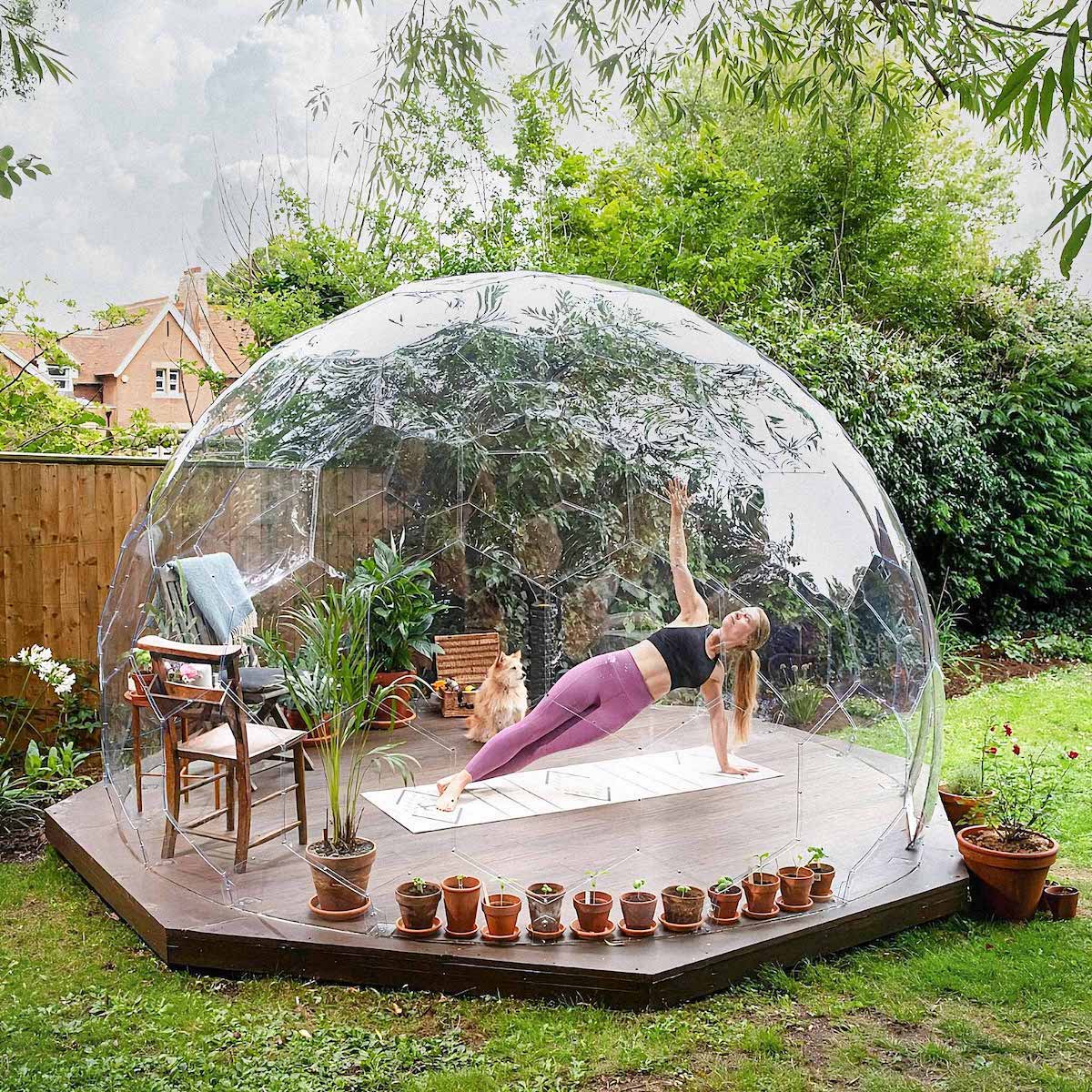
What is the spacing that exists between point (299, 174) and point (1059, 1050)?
39.1 ft

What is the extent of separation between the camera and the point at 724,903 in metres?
3.43

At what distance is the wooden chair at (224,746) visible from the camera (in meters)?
3.58

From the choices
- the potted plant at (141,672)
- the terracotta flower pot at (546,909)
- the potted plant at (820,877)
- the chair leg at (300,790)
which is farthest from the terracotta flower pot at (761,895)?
the potted plant at (141,672)

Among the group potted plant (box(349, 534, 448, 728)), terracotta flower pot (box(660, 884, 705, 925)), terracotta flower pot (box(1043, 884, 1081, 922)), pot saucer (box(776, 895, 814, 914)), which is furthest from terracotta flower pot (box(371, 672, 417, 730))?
terracotta flower pot (box(1043, 884, 1081, 922))

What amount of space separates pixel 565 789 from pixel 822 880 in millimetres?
1005

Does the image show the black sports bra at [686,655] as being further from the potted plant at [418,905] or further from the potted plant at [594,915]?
the potted plant at [418,905]

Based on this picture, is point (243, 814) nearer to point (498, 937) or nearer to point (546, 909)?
point (498, 937)

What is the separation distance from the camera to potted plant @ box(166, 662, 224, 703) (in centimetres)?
361

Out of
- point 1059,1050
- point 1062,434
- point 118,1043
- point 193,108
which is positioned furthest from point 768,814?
point 193,108

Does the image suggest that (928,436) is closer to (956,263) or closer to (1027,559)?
(1027,559)

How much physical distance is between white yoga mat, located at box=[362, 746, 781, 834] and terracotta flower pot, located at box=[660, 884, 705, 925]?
0.49m

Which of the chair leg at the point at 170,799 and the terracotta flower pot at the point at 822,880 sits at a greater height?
the chair leg at the point at 170,799

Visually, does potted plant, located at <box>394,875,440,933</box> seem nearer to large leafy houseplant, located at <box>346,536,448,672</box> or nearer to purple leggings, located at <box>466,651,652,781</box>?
purple leggings, located at <box>466,651,652,781</box>

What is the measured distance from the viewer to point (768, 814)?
387 centimetres
